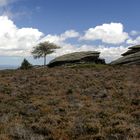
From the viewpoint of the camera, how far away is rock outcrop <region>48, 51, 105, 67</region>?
63094mm

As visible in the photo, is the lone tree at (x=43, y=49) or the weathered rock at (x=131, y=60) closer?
the weathered rock at (x=131, y=60)

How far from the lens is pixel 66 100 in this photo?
21.6 meters

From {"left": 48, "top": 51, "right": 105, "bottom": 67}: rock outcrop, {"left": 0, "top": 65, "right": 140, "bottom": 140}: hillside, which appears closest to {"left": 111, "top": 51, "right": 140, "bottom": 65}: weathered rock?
{"left": 48, "top": 51, "right": 105, "bottom": 67}: rock outcrop

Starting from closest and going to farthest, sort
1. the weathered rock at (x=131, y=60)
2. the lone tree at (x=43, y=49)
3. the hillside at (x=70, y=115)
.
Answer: the hillside at (x=70, y=115) → the weathered rock at (x=131, y=60) → the lone tree at (x=43, y=49)

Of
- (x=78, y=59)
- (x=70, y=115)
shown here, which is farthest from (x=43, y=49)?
(x=70, y=115)

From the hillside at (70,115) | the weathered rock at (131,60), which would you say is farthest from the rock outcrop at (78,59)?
the hillside at (70,115)

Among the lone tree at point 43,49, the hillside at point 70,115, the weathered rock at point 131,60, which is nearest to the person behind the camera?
the hillside at point 70,115

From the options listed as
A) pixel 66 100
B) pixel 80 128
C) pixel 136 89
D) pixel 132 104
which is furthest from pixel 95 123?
pixel 136 89

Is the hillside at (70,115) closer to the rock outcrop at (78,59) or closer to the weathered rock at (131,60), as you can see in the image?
the weathered rock at (131,60)

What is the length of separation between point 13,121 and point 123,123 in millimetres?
5260

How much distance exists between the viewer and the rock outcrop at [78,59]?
63.1 metres

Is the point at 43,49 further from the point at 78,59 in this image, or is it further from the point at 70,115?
the point at 70,115

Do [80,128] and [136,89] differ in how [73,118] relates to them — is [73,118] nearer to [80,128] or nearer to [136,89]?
[80,128]

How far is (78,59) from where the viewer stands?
62812mm
